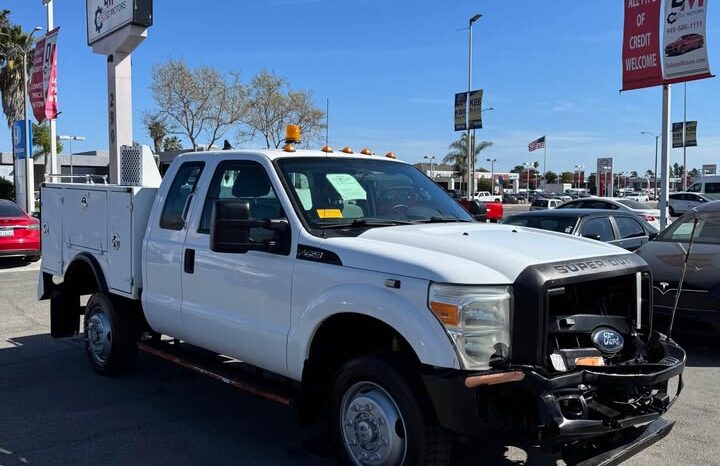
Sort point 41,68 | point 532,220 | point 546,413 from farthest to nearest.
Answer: point 41,68
point 532,220
point 546,413

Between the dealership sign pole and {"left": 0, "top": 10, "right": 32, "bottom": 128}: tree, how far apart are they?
32007mm

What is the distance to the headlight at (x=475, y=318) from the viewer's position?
320 cm

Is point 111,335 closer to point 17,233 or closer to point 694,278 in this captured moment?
point 694,278

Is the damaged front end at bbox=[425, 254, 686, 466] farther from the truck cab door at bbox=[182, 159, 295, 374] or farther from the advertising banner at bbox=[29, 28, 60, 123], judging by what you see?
the advertising banner at bbox=[29, 28, 60, 123]

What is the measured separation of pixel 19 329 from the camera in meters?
8.22

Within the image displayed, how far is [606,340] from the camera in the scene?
362 centimetres

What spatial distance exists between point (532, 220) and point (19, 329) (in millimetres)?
7492

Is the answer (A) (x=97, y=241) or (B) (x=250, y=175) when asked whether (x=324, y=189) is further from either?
(A) (x=97, y=241)

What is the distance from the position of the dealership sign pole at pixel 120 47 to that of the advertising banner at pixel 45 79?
10286 mm

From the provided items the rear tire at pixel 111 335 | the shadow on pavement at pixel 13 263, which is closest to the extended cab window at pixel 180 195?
the rear tire at pixel 111 335

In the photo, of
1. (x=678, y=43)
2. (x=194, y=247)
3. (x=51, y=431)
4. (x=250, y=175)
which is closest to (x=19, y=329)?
(x=51, y=431)

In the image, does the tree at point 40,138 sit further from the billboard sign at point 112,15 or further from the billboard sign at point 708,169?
the billboard sign at point 708,169

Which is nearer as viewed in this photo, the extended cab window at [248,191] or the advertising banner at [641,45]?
the extended cab window at [248,191]

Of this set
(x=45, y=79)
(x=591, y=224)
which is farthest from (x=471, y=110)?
(x=591, y=224)
